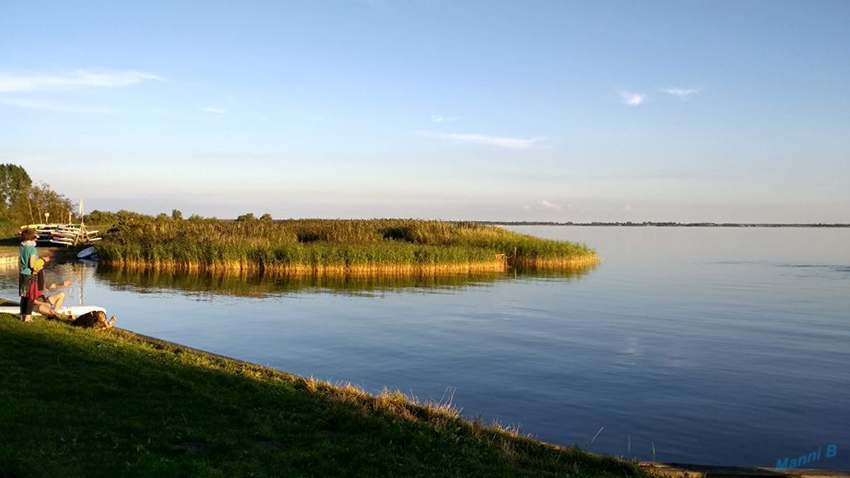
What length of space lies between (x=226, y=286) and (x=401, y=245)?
58.7ft

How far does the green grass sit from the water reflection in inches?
945

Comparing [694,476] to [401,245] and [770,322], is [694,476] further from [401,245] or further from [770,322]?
[401,245]

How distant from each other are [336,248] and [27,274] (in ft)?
106

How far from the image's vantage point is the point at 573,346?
77.8 feet

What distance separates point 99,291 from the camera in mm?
36594

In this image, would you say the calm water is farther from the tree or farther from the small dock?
the tree

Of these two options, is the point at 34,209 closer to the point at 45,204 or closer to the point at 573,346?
the point at 45,204

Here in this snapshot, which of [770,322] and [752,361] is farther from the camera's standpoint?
[770,322]

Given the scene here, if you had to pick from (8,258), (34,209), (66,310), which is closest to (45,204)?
(34,209)

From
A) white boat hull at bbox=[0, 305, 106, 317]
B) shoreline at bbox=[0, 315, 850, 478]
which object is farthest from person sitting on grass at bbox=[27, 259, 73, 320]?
shoreline at bbox=[0, 315, 850, 478]

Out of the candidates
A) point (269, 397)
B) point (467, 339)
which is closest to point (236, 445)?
point (269, 397)

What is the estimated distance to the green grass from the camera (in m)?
8.61

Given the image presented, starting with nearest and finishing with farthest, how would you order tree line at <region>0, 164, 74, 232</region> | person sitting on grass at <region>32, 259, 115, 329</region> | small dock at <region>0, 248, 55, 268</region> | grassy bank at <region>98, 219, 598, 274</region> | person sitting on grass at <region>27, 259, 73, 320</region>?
person sitting on grass at <region>32, 259, 115, 329</region>
person sitting on grass at <region>27, 259, 73, 320</region>
small dock at <region>0, 248, 55, 268</region>
grassy bank at <region>98, 219, 598, 274</region>
tree line at <region>0, 164, 74, 232</region>

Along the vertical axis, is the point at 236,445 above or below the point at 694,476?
above
